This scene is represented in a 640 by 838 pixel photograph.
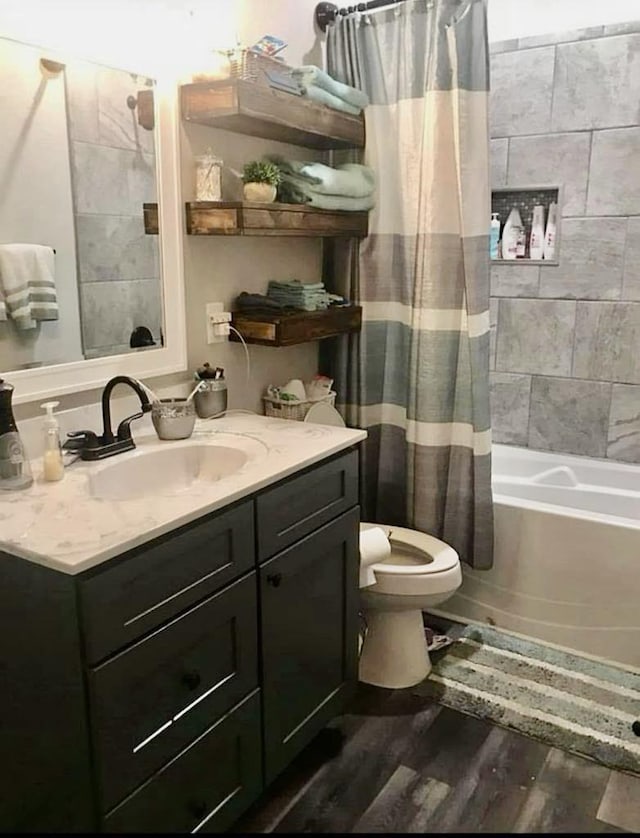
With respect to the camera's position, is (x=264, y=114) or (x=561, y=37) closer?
(x=264, y=114)

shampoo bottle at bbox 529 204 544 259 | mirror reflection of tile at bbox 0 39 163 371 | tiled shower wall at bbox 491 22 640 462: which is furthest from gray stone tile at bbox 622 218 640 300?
mirror reflection of tile at bbox 0 39 163 371

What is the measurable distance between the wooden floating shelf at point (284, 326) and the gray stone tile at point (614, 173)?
1.28 meters

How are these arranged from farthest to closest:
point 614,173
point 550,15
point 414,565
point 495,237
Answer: point 495,237
point 550,15
point 614,173
point 414,565

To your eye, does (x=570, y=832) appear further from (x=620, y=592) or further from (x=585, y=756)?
(x=620, y=592)

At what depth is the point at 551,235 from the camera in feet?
10.2

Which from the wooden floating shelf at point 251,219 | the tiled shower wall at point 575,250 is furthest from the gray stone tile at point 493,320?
the wooden floating shelf at point 251,219

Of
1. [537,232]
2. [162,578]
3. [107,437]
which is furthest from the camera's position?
[537,232]

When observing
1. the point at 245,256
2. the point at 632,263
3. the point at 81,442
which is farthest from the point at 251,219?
the point at 632,263

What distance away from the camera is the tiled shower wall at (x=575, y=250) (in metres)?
2.91

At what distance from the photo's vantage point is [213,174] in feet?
6.98

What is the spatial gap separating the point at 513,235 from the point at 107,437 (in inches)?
82.6

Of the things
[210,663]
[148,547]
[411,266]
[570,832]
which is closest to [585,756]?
[570,832]

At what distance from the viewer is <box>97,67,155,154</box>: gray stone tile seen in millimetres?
1870

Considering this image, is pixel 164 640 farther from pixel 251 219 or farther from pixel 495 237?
pixel 495 237
